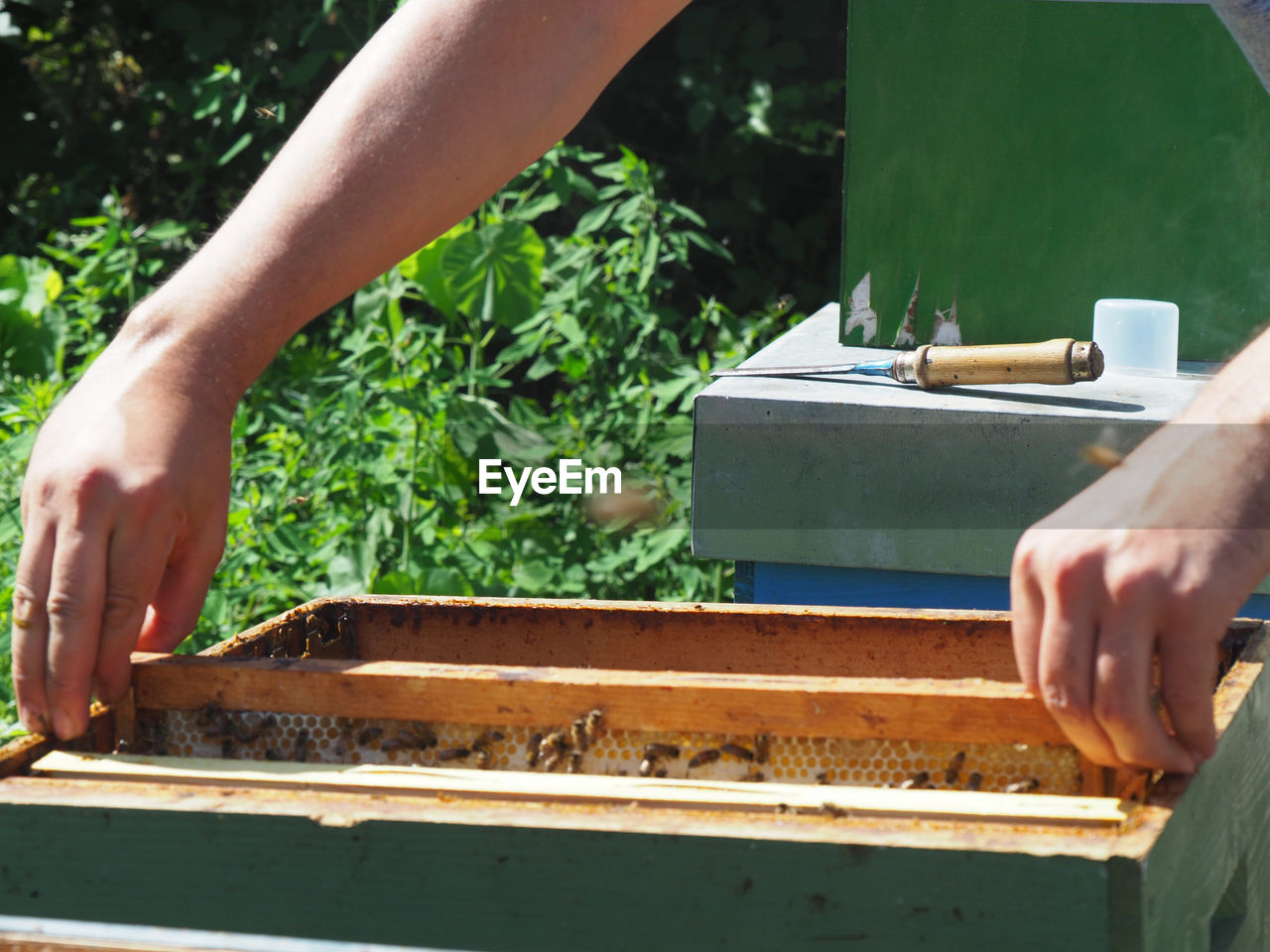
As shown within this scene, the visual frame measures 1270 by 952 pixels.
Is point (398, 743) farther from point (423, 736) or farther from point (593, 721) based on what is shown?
point (593, 721)

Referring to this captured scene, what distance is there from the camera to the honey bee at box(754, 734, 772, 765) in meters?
0.83

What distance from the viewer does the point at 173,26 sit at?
12.2 ft

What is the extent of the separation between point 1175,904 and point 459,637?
24.7 inches

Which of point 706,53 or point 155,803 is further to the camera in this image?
point 706,53

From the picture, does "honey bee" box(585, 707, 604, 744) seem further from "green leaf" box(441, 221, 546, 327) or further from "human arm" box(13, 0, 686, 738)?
"green leaf" box(441, 221, 546, 327)

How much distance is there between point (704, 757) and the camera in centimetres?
85

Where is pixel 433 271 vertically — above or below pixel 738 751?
above

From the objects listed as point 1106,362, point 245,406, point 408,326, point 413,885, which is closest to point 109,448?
point 413,885

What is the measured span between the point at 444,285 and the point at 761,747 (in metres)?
1.96

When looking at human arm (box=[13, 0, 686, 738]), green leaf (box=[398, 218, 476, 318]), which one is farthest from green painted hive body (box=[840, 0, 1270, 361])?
green leaf (box=[398, 218, 476, 318])

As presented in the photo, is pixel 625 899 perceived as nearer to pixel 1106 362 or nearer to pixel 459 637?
pixel 459 637

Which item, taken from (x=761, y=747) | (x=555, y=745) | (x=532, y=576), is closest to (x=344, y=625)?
(x=555, y=745)

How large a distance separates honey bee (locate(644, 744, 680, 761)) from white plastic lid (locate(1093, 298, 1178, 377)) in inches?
33.7

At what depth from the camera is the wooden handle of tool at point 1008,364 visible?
51.9 inches
